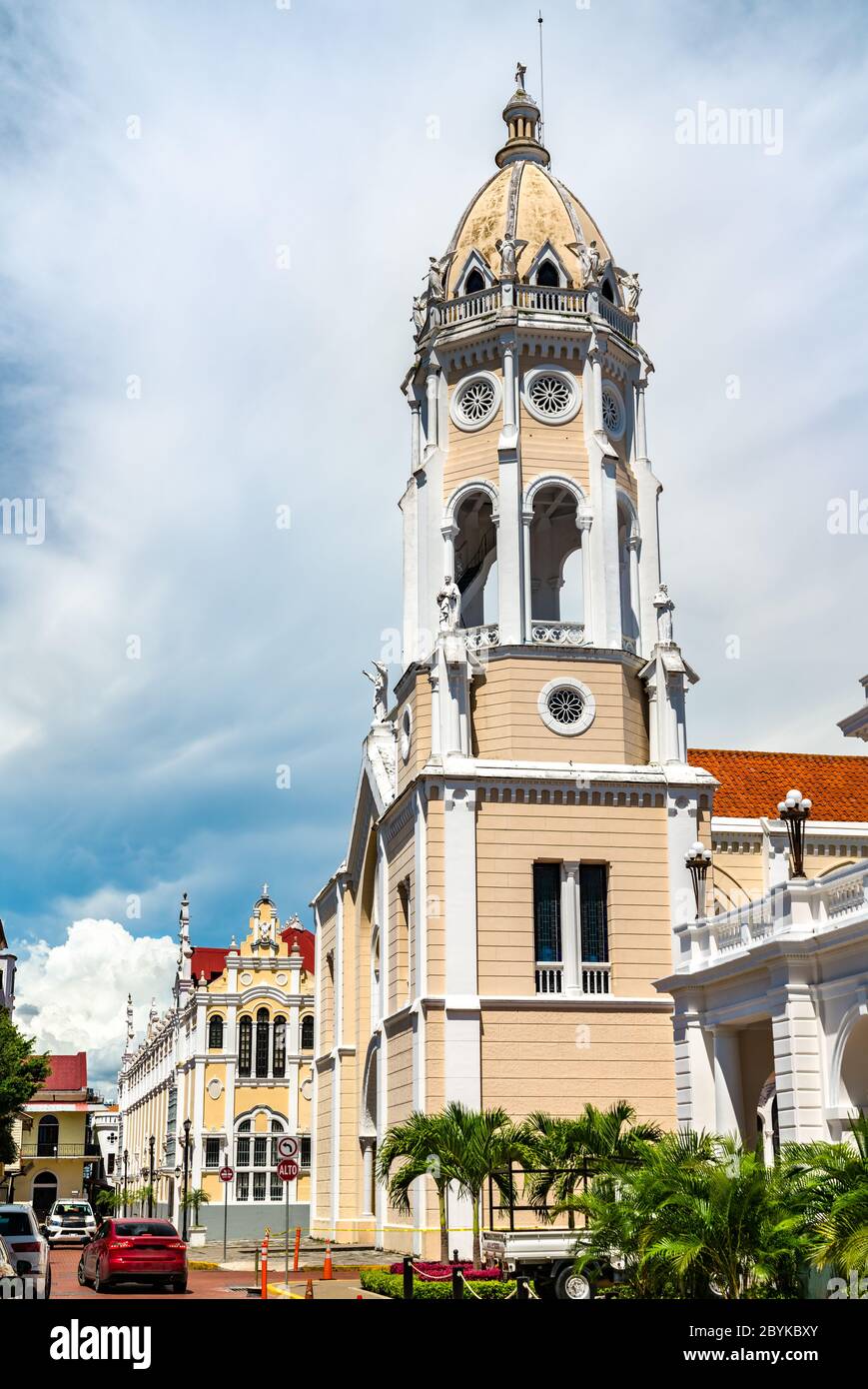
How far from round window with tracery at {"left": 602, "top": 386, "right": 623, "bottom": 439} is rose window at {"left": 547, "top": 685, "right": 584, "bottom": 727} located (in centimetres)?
805

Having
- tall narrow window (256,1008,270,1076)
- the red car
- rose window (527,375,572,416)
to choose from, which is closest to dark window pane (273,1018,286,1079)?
tall narrow window (256,1008,270,1076)

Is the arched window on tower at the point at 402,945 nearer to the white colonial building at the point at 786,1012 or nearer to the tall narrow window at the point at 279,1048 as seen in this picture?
the white colonial building at the point at 786,1012

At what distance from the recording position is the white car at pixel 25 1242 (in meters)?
21.6

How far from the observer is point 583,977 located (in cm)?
3797

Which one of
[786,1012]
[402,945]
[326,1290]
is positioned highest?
[402,945]

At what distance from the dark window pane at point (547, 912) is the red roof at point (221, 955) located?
39081mm

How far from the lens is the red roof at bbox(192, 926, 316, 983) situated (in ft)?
260

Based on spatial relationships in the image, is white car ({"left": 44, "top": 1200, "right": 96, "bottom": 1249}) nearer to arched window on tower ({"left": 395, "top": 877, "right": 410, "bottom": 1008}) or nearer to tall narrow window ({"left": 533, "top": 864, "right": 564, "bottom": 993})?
arched window on tower ({"left": 395, "top": 877, "right": 410, "bottom": 1008})

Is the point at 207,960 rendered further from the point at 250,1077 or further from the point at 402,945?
the point at 402,945

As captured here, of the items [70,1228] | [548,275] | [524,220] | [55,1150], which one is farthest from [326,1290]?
[55,1150]

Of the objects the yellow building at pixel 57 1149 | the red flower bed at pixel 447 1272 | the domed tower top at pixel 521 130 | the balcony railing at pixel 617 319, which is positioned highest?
the domed tower top at pixel 521 130

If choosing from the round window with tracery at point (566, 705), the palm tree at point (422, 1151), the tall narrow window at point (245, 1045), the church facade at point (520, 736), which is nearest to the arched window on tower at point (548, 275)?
the church facade at point (520, 736)

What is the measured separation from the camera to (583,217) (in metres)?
45.2

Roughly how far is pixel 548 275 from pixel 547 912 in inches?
700
